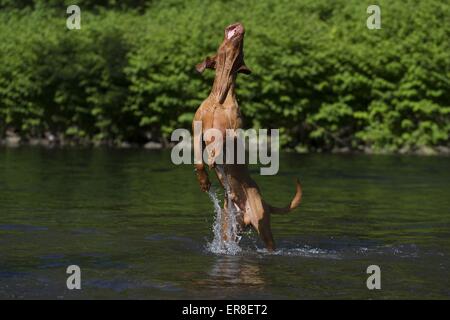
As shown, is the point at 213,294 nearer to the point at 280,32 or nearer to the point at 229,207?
the point at 229,207

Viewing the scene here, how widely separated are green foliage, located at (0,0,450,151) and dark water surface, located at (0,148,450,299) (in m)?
26.7

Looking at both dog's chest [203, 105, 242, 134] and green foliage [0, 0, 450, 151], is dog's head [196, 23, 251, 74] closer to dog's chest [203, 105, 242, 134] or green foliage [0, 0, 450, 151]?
dog's chest [203, 105, 242, 134]

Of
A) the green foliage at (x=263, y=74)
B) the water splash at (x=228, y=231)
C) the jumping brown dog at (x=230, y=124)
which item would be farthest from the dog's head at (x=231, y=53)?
the green foliage at (x=263, y=74)

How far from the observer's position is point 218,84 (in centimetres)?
1788

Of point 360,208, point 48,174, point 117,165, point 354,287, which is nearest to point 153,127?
point 117,165

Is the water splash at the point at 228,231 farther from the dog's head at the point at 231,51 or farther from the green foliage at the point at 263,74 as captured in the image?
the green foliage at the point at 263,74

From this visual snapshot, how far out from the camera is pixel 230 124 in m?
17.7

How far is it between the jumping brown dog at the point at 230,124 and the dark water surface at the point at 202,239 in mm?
591

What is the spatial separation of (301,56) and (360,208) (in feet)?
134

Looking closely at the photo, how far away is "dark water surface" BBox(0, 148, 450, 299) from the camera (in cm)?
1518

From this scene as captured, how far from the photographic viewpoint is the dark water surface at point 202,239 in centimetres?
1518

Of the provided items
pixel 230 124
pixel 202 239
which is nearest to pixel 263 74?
pixel 202 239

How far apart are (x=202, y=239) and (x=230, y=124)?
3.39 meters

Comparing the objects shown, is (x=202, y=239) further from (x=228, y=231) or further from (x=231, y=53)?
(x=231, y=53)
